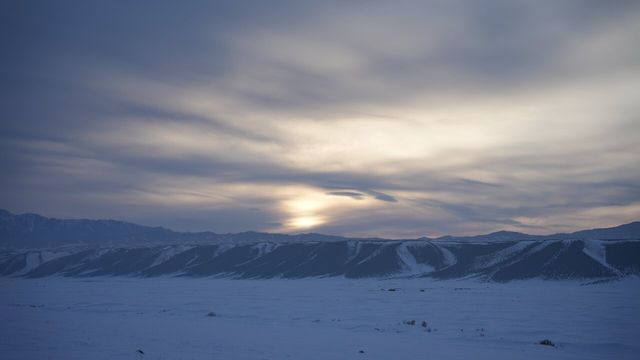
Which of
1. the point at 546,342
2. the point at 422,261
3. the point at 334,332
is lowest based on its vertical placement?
the point at 334,332

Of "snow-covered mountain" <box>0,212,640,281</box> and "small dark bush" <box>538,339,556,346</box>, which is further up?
"snow-covered mountain" <box>0,212,640,281</box>

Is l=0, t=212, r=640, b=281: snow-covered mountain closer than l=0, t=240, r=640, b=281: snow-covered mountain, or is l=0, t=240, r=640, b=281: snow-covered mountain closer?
l=0, t=240, r=640, b=281: snow-covered mountain

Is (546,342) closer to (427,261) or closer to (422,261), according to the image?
(427,261)

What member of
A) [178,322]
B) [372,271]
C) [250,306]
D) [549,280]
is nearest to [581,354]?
[178,322]

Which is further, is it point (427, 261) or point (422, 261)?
point (422, 261)

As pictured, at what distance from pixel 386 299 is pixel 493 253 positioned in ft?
311

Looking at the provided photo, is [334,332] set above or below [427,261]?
below

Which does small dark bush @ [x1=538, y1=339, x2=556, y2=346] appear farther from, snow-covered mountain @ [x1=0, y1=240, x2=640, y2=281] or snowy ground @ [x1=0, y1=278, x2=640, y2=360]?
snow-covered mountain @ [x1=0, y1=240, x2=640, y2=281]

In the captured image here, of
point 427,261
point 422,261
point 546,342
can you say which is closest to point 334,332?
point 546,342

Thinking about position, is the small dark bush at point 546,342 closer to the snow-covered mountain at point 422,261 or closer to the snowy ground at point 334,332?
the snowy ground at point 334,332

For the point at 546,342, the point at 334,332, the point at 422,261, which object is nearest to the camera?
the point at 546,342

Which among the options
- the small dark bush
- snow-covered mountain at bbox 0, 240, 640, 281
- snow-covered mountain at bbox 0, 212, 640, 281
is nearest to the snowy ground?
the small dark bush

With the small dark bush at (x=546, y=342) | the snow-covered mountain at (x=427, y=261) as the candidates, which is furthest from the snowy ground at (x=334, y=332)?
the snow-covered mountain at (x=427, y=261)

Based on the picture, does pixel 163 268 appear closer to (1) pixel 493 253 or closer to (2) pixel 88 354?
(1) pixel 493 253
